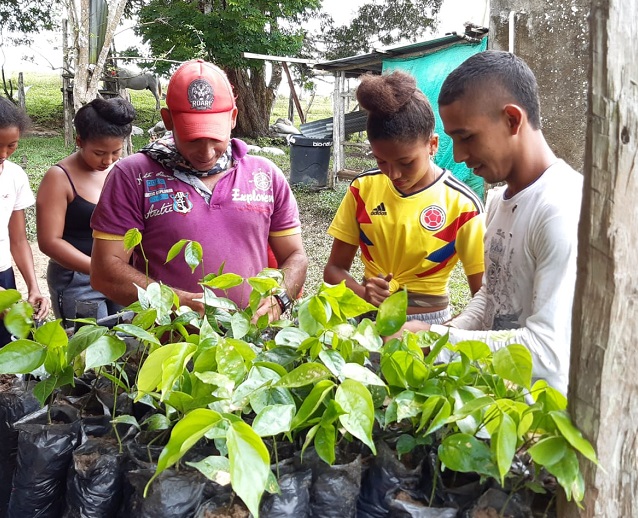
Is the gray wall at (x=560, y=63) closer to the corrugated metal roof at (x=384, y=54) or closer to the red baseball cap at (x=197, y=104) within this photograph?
the corrugated metal roof at (x=384, y=54)

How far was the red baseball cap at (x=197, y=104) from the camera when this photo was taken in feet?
6.52

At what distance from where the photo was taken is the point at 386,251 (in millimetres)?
2260

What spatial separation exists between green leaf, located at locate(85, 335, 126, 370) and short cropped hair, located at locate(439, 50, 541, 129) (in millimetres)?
1001

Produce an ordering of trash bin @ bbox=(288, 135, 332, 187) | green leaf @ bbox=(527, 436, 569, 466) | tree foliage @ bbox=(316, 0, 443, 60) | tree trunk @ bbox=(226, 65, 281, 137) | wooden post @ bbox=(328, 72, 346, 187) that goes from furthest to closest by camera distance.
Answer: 1. tree foliage @ bbox=(316, 0, 443, 60)
2. tree trunk @ bbox=(226, 65, 281, 137)
3. trash bin @ bbox=(288, 135, 332, 187)
4. wooden post @ bbox=(328, 72, 346, 187)
5. green leaf @ bbox=(527, 436, 569, 466)

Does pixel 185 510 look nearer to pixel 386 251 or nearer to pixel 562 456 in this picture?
pixel 562 456

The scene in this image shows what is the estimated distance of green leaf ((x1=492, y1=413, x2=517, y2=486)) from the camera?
0.91 meters

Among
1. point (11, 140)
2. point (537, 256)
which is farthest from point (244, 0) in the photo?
point (537, 256)

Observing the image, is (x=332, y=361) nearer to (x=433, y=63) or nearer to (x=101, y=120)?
(x=101, y=120)

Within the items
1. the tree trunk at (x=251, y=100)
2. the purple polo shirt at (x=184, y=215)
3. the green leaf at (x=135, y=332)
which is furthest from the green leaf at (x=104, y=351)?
the tree trunk at (x=251, y=100)

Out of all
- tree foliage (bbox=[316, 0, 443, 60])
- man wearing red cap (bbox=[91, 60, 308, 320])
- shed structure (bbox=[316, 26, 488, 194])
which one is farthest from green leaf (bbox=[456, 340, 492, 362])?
tree foliage (bbox=[316, 0, 443, 60])

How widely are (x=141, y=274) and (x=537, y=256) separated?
4.25 ft

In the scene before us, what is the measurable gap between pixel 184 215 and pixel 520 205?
112 centimetres

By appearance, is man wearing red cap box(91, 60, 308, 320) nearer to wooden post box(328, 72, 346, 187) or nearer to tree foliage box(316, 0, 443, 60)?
wooden post box(328, 72, 346, 187)

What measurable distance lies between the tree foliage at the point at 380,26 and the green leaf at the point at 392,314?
2014cm
